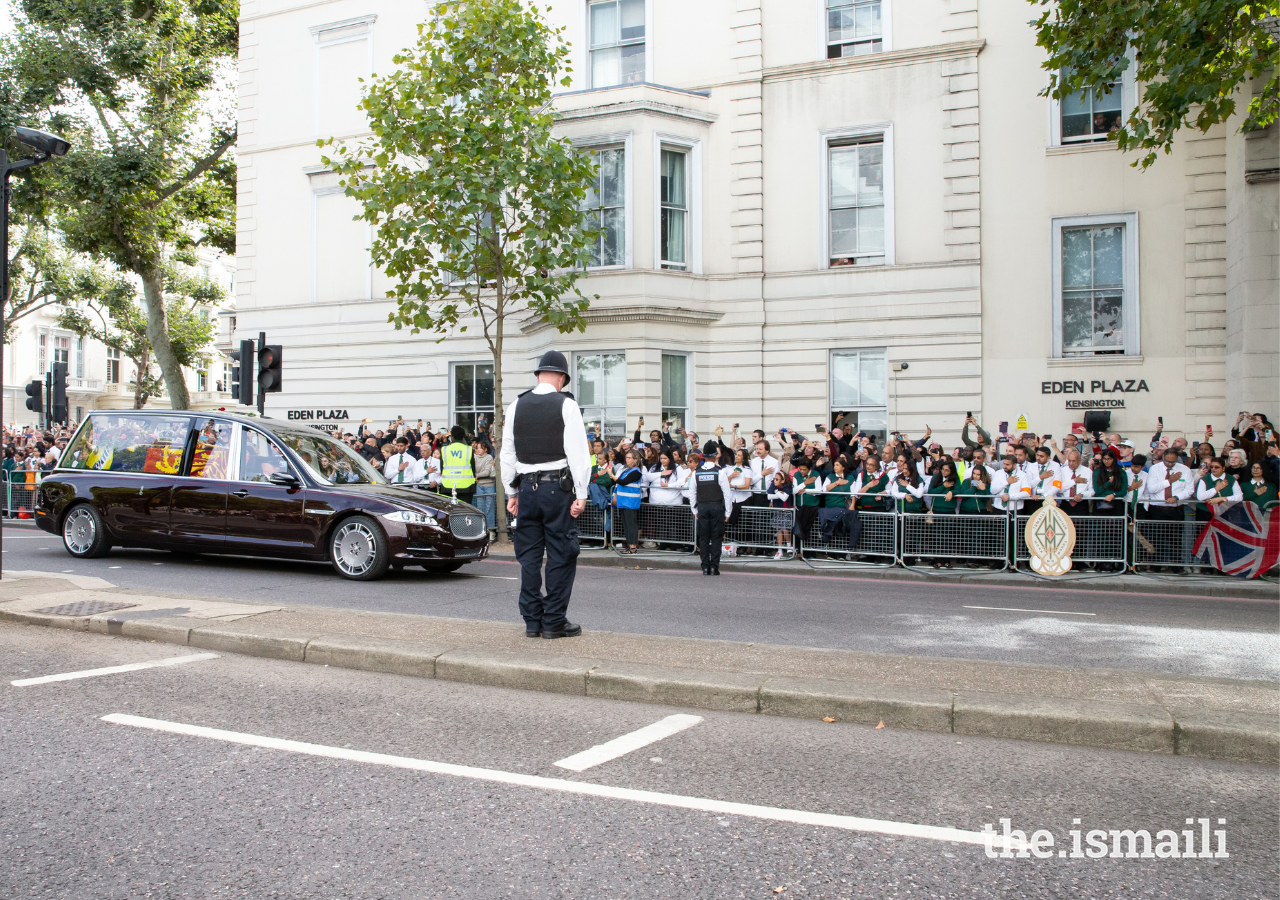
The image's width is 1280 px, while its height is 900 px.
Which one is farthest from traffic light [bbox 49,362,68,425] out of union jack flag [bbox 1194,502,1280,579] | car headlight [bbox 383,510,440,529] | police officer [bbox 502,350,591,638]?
union jack flag [bbox 1194,502,1280,579]

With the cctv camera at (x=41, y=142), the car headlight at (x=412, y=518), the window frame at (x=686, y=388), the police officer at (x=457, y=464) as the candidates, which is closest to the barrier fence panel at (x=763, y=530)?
the police officer at (x=457, y=464)

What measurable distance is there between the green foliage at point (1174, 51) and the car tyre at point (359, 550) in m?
12.2

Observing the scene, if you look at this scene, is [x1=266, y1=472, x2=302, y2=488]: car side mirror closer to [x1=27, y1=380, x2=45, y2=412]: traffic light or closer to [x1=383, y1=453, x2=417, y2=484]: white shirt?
[x1=383, y1=453, x2=417, y2=484]: white shirt

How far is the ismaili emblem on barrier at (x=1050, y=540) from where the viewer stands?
1284 centimetres

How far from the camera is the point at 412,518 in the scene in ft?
36.1

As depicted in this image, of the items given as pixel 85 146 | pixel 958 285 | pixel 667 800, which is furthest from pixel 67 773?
pixel 85 146

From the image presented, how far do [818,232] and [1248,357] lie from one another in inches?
317

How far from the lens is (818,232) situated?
20.7m

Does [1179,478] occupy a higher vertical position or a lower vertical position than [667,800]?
higher

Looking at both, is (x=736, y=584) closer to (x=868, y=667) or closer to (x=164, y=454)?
(x=868, y=667)

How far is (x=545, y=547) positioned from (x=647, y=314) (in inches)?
535

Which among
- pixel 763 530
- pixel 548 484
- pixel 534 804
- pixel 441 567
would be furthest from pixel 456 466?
pixel 534 804

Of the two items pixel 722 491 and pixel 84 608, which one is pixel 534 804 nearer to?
pixel 84 608

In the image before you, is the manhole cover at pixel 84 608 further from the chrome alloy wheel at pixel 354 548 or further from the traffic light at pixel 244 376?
the traffic light at pixel 244 376
